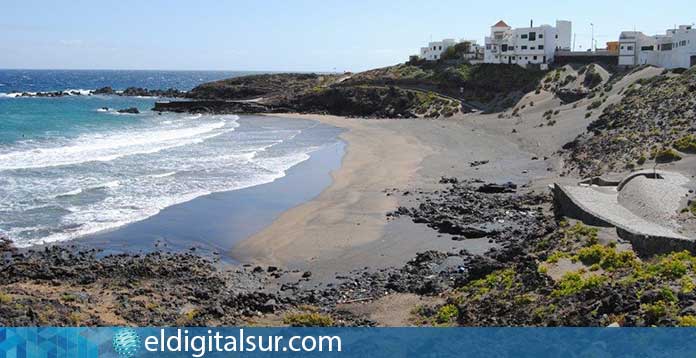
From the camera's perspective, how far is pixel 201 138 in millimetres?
54688

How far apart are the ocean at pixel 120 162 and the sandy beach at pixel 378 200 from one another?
194 inches

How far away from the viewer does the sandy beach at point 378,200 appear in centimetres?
2322

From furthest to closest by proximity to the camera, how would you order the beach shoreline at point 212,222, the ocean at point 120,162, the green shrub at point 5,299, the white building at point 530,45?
the white building at point 530,45 < the ocean at point 120,162 < the beach shoreline at point 212,222 < the green shrub at point 5,299

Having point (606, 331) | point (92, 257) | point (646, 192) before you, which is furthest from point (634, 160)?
point (92, 257)

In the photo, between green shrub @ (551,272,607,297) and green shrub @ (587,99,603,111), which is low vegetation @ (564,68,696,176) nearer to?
green shrub @ (587,99,603,111)

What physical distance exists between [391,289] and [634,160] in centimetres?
1978

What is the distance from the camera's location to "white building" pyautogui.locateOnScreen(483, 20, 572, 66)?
7706 cm

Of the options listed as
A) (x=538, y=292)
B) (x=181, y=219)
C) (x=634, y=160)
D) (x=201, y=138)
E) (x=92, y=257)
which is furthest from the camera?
(x=201, y=138)

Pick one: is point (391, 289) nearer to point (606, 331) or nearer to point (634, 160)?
point (606, 331)

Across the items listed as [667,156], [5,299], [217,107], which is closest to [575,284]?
[5,299]

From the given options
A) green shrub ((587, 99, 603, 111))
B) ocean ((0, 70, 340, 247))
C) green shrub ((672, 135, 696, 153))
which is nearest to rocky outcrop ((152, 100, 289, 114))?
ocean ((0, 70, 340, 247))

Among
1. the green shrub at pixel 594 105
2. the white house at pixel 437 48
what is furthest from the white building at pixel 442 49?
the green shrub at pixel 594 105

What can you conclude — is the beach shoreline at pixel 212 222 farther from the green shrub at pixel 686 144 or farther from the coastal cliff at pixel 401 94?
the coastal cliff at pixel 401 94

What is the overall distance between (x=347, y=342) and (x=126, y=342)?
5.04 m
